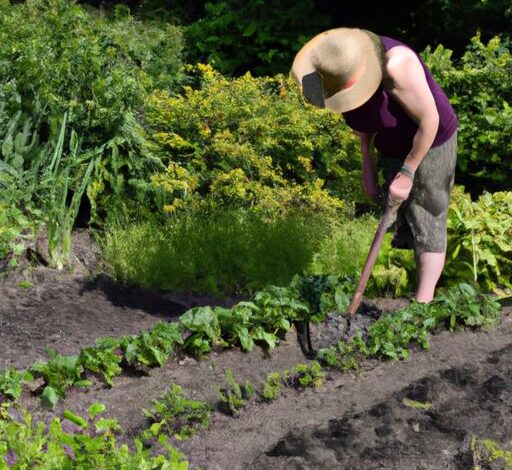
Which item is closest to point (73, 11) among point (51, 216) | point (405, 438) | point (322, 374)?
point (51, 216)

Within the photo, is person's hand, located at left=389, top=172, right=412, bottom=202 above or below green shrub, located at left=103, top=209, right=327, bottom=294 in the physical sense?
above

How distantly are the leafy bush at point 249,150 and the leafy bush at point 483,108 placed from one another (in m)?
0.90

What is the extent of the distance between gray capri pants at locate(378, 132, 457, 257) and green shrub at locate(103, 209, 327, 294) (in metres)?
1.11

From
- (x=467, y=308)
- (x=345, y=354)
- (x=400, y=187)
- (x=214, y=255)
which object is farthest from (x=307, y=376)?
(x=214, y=255)

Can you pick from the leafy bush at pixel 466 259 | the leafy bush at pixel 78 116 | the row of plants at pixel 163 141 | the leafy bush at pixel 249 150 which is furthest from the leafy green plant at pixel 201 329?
the leafy bush at pixel 249 150

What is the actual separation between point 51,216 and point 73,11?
3.30 meters

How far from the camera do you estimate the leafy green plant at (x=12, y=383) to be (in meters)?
3.53

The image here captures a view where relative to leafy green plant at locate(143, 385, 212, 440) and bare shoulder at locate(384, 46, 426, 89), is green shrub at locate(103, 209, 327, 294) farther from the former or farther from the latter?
leafy green plant at locate(143, 385, 212, 440)

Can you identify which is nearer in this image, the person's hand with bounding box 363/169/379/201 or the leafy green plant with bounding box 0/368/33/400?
the leafy green plant with bounding box 0/368/33/400

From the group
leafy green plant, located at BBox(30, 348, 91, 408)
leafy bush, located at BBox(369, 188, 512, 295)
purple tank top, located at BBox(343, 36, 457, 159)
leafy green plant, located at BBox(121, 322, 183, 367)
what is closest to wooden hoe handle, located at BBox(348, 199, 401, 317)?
purple tank top, located at BBox(343, 36, 457, 159)

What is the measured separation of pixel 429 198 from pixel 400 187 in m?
0.32

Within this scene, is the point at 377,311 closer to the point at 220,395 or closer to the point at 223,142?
the point at 220,395

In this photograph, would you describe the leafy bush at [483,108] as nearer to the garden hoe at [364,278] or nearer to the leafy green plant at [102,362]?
the garden hoe at [364,278]

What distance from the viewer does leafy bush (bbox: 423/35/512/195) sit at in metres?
7.25
